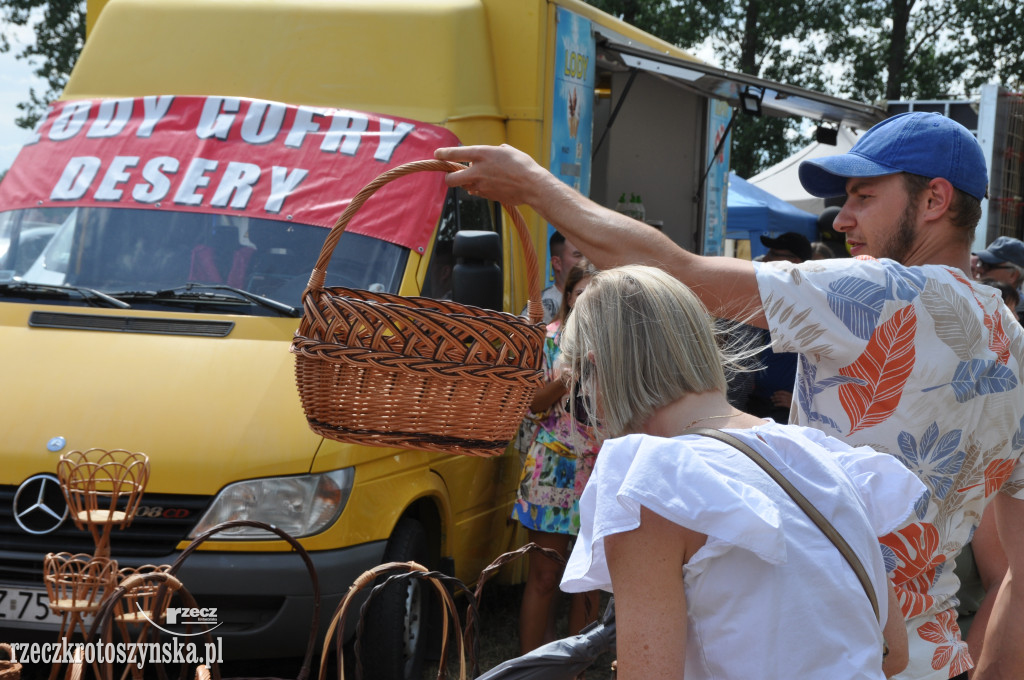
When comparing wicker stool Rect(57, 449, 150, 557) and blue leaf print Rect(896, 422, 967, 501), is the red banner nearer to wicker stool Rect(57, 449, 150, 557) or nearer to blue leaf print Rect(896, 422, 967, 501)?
wicker stool Rect(57, 449, 150, 557)

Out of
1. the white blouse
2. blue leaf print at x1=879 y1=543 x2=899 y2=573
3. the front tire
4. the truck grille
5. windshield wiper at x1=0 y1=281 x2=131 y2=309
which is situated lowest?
the front tire

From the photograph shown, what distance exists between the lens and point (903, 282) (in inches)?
84.9

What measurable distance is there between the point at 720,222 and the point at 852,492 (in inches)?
299

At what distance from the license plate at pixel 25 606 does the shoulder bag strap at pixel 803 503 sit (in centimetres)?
291

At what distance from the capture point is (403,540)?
13.7 ft

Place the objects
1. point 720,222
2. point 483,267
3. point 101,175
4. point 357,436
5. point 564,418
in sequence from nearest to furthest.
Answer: point 357,436, point 483,267, point 101,175, point 564,418, point 720,222

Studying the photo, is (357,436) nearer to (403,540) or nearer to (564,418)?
(403,540)

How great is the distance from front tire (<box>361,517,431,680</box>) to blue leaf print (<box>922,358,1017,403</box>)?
2.42 m

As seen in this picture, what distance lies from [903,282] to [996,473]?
20.3 inches

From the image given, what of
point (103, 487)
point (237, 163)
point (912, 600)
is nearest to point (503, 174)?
point (912, 600)

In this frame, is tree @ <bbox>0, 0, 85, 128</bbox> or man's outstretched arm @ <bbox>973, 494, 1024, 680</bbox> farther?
tree @ <bbox>0, 0, 85, 128</bbox>

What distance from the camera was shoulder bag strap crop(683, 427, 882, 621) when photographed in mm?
1618

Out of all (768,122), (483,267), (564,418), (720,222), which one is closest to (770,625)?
(483,267)

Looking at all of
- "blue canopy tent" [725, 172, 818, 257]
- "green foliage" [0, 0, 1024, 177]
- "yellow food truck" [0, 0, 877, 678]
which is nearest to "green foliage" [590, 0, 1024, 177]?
"green foliage" [0, 0, 1024, 177]
